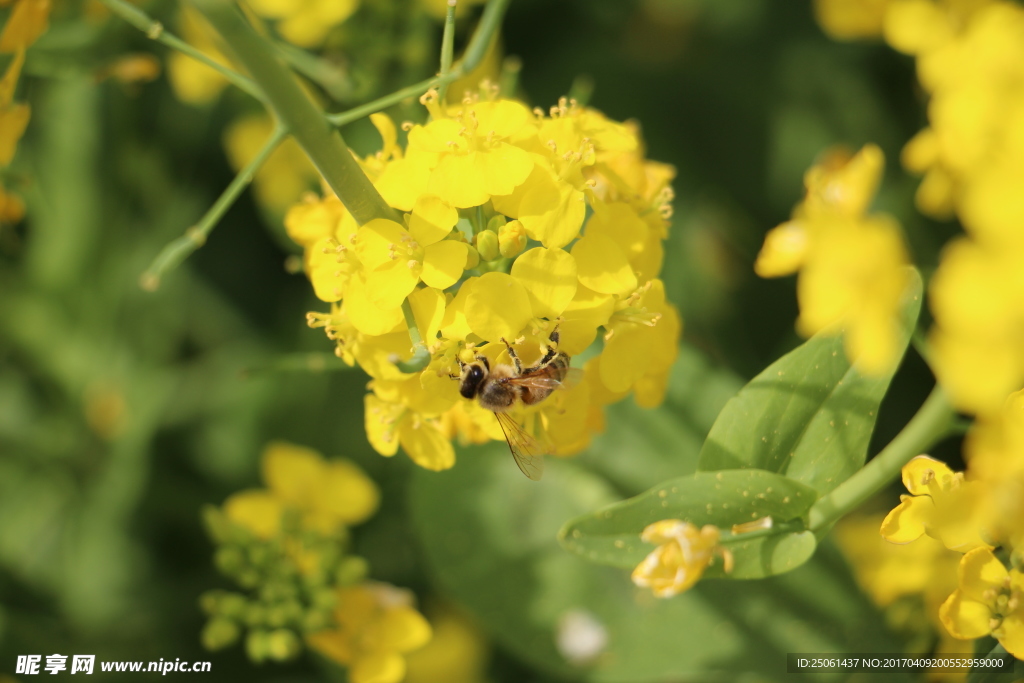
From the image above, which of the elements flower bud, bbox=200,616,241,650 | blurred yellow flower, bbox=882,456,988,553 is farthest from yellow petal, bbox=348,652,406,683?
blurred yellow flower, bbox=882,456,988,553

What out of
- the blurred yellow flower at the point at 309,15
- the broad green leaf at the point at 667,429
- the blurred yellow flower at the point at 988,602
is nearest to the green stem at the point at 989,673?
the blurred yellow flower at the point at 988,602

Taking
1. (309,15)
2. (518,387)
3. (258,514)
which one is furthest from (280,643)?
(309,15)

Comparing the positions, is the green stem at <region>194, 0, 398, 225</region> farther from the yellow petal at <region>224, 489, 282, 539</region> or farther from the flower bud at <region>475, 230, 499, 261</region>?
the yellow petal at <region>224, 489, 282, 539</region>

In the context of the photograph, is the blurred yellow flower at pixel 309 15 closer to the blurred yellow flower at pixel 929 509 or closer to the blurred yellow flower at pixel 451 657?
the blurred yellow flower at pixel 929 509

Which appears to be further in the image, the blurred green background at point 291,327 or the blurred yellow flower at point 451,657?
the blurred yellow flower at point 451,657

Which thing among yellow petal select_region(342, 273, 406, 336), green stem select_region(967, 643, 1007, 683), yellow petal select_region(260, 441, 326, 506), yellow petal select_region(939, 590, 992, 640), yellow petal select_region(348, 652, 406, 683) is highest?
yellow petal select_region(260, 441, 326, 506)

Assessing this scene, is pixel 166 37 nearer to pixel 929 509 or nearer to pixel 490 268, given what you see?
pixel 490 268
